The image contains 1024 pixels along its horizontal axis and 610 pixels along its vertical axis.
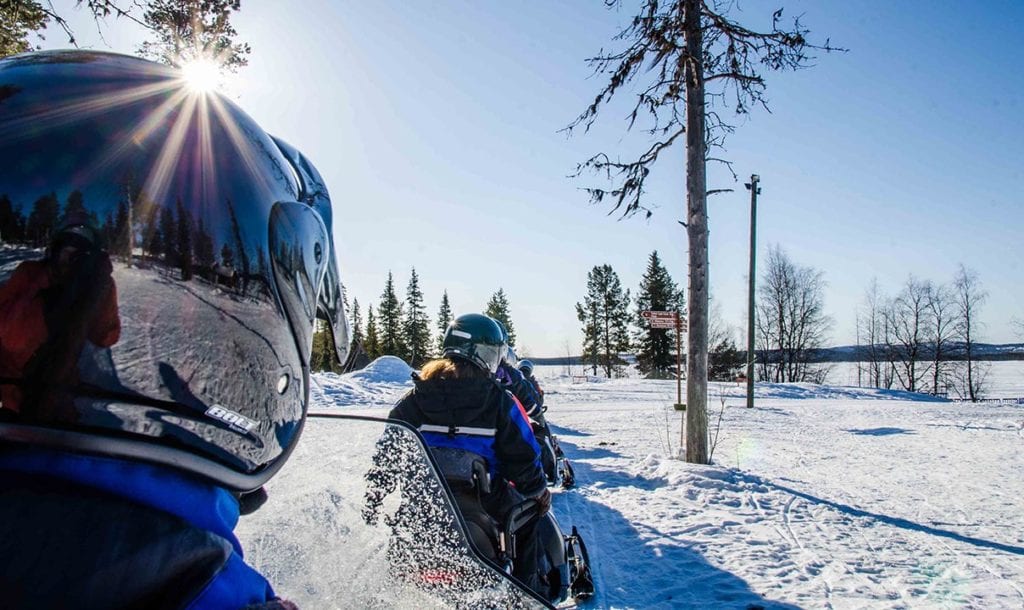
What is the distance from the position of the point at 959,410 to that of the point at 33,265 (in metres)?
20.8

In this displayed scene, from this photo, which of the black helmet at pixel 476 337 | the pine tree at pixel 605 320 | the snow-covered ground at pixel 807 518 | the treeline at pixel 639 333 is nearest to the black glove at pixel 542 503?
the snow-covered ground at pixel 807 518

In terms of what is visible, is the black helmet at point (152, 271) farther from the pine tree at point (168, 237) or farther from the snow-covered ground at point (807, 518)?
the snow-covered ground at point (807, 518)

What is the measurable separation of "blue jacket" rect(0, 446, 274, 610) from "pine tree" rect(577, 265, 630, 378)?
166 ft

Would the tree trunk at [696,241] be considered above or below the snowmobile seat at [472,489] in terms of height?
above

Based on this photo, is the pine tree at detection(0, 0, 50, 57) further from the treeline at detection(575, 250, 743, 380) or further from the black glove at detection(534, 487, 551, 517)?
the treeline at detection(575, 250, 743, 380)

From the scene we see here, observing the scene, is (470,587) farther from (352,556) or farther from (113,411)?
(113,411)

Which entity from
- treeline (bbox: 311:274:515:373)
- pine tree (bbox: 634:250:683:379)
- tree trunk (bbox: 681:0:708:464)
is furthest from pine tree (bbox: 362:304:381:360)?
tree trunk (bbox: 681:0:708:464)

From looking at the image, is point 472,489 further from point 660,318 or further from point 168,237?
point 660,318

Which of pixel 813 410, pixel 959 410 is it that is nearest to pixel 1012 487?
pixel 813 410

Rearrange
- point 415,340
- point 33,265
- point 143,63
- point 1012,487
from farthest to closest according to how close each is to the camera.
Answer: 1. point 415,340
2. point 1012,487
3. point 143,63
4. point 33,265

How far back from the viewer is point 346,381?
1780 centimetres

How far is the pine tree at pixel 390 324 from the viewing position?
48.2 meters

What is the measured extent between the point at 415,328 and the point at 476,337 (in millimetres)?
46674

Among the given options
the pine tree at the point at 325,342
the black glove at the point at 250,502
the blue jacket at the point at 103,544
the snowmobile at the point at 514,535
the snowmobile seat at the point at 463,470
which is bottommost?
the snowmobile at the point at 514,535
